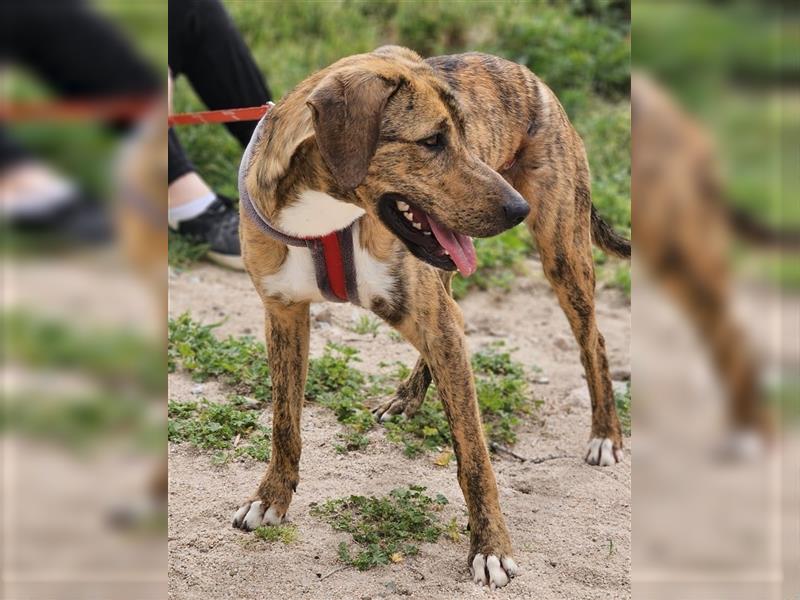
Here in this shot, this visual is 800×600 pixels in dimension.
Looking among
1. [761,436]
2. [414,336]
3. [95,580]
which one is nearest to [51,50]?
[95,580]

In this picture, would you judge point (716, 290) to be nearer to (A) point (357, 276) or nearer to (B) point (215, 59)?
(A) point (357, 276)

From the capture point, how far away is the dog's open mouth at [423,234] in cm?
269

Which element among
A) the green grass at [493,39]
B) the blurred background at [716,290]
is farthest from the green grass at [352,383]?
the blurred background at [716,290]

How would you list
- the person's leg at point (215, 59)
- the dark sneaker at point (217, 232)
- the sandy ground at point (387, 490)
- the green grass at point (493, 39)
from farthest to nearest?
the green grass at point (493, 39) < the dark sneaker at point (217, 232) < the person's leg at point (215, 59) < the sandy ground at point (387, 490)

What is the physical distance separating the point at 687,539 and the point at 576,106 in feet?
22.7

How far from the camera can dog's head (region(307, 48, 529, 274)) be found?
2.62 metres

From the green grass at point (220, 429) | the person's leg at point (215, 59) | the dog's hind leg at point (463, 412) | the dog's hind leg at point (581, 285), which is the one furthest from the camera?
the person's leg at point (215, 59)

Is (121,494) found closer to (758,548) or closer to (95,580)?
(95,580)

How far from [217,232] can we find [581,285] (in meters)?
2.44

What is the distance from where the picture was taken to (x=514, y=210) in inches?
106

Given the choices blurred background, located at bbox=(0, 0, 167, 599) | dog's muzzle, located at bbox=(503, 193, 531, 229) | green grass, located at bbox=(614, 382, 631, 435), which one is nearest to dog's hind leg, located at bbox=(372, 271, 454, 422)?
green grass, located at bbox=(614, 382, 631, 435)

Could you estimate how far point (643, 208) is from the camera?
3.70ft

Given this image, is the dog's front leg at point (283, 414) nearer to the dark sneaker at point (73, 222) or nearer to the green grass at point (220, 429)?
the green grass at point (220, 429)

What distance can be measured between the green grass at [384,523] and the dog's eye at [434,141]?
1459mm
